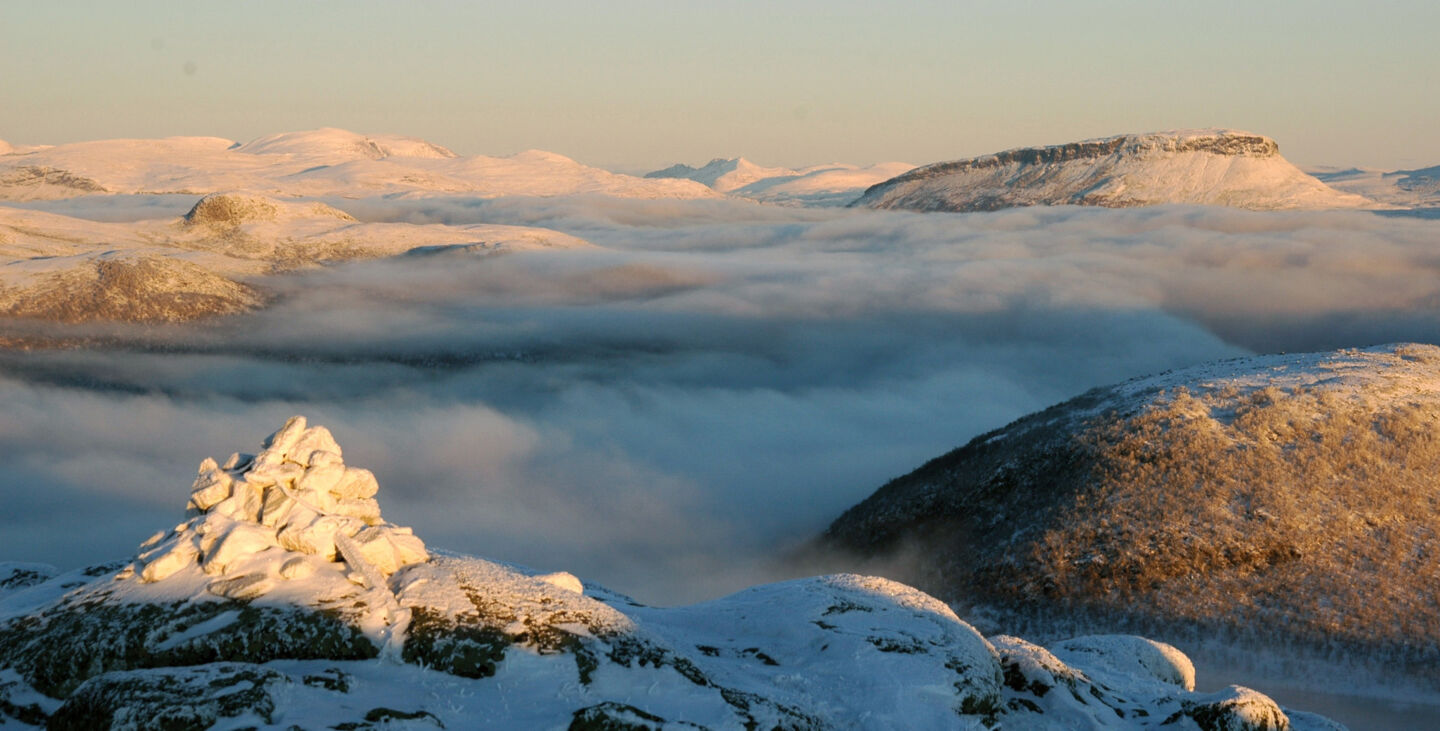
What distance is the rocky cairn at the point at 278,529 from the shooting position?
20531mm

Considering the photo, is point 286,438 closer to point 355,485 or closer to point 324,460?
point 324,460

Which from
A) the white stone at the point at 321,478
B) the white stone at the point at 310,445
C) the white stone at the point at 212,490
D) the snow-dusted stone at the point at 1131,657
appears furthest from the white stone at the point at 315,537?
the snow-dusted stone at the point at 1131,657

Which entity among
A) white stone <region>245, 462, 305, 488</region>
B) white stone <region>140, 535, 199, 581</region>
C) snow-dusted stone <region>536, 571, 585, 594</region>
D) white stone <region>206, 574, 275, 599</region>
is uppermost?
white stone <region>245, 462, 305, 488</region>

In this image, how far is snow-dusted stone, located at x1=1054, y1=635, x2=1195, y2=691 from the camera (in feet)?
111

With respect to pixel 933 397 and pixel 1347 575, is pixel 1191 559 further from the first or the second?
pixel 933 397

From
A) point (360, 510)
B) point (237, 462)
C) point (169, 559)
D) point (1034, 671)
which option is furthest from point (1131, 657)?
point (169, 559)

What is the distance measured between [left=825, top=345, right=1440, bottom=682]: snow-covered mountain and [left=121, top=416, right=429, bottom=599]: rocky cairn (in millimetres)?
38199

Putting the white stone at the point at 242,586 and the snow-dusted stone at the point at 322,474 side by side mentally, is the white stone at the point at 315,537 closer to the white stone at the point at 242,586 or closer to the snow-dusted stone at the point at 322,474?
the white stone at the point at 242,586

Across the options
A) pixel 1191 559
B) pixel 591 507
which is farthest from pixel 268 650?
pixel 591 507

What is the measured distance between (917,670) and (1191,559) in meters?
34.8

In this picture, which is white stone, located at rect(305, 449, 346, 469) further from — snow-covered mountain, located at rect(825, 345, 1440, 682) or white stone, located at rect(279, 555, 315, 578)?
snow-covered mountain, located at rect(825, 345, 1440, 682)

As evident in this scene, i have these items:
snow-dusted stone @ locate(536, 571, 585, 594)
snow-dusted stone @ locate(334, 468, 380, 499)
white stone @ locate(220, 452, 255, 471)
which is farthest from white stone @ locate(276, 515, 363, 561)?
snow-dusted stone @ locate(536, 571, 585, 594)

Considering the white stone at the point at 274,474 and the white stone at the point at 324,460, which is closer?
the white stone at the point at 274,474

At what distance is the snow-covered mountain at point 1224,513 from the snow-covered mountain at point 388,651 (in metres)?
26.5
